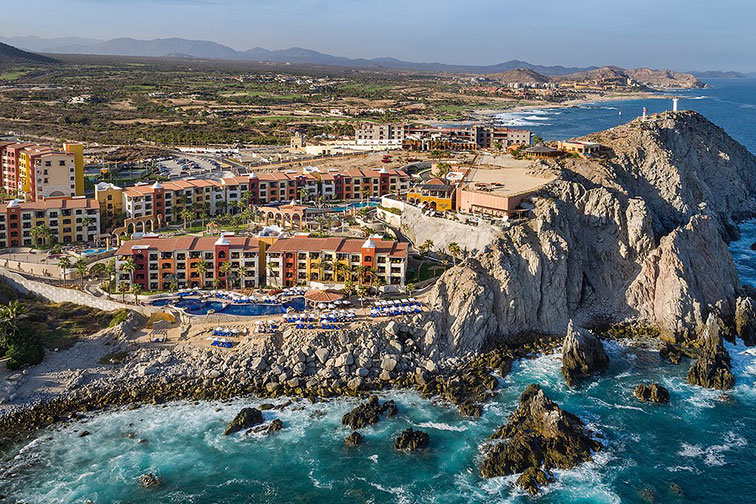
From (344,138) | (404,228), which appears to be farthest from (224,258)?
(344,138)

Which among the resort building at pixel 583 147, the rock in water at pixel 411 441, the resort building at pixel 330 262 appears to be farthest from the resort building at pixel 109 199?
the resort building at pixel 583 147

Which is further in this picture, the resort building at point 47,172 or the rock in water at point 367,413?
the resort building at point 47,172

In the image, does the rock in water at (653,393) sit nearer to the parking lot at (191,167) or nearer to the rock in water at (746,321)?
the rock in water at (746,321)

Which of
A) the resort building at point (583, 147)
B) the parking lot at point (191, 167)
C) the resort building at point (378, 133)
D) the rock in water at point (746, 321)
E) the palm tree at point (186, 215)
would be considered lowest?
the rock in water at point (746, 321)

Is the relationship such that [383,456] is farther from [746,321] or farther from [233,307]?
[746,321]

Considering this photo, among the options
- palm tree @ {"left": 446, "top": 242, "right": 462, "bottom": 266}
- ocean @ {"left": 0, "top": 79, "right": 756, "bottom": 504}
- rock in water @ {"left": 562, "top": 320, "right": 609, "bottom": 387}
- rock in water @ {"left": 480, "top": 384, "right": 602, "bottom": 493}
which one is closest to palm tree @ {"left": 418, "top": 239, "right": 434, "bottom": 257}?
palm tree @ {"left": 446, "top": 242, "right": 462, "bottom": 266}

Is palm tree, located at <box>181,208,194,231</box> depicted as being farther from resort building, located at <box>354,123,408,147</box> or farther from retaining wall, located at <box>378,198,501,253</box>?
resort building, located at <box>354,123,408,147</box>

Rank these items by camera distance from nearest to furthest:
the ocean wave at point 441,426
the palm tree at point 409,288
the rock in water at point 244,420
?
the rock in water at point 244,420 → the ocean wave at point 441,426 → the palm tree at point 409,288
